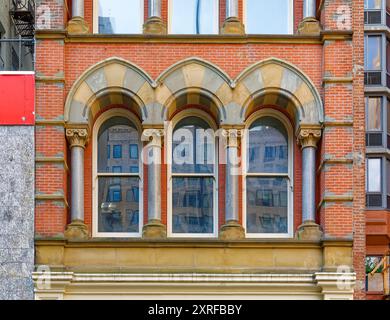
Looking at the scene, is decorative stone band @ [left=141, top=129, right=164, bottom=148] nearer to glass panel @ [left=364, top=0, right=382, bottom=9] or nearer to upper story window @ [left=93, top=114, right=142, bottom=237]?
upper story window @ [left=93, top=114, right=142, bottom=237]

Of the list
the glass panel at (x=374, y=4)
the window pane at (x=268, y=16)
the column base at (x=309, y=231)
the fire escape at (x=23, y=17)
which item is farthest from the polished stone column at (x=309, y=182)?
the glass panel at (x=374, y=4)

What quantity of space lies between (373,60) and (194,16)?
82.7ft

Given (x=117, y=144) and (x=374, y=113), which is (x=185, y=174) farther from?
(x=374, y=113)

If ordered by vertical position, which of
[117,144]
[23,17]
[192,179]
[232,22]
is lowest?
[192,179]

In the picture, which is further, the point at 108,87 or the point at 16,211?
the point at 108,87

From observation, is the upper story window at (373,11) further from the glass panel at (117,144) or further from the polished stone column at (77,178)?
the polished stone column at (77,178)

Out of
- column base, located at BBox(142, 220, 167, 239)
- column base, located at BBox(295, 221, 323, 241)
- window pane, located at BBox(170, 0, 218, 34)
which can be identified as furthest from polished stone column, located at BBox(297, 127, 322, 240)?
window pane, located at BBox(170, 0, 218, 34)

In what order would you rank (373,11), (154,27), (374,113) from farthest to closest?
(373,11)
(374,113)
(154,27)

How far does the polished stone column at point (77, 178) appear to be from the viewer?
2116 centimetres

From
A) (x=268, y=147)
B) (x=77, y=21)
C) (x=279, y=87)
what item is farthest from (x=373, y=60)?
(x=77, y=21)

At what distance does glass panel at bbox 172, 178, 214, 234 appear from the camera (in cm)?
2155

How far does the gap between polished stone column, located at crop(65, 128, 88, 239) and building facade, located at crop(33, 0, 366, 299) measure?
0.02 meters

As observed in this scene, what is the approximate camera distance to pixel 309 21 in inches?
852

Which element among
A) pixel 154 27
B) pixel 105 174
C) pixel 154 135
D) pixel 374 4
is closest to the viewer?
pixel 154 135
